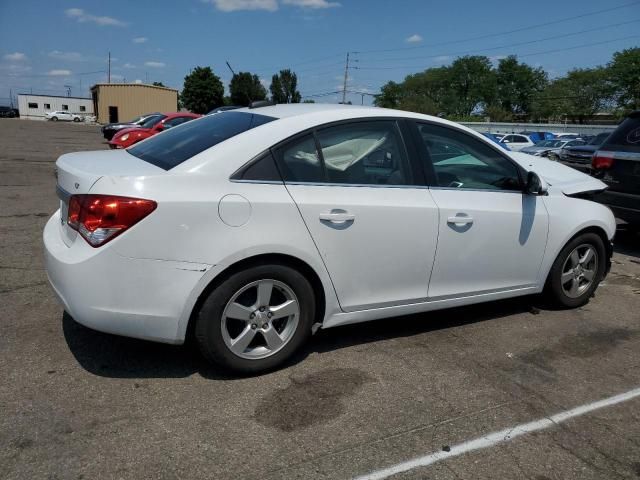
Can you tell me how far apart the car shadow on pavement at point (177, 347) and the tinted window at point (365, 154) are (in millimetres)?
1173

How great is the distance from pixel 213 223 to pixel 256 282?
42cm

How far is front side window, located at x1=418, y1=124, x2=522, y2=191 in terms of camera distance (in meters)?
3.87

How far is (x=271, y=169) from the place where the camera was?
3.25 m

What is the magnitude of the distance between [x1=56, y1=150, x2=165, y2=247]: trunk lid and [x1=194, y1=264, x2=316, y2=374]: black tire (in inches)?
30.0

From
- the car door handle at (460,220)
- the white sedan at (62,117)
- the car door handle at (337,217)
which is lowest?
the white sedan at (62,117)

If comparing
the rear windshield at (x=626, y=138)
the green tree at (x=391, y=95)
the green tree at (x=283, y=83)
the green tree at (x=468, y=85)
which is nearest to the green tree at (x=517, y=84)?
the green tree at (x=468, y=85)

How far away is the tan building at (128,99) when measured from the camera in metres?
59.7

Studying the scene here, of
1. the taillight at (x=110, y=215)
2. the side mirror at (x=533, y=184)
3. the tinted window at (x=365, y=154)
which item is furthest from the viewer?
the side mirror at (x=533, y=184)

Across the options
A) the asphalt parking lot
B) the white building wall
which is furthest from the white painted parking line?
the white building wall

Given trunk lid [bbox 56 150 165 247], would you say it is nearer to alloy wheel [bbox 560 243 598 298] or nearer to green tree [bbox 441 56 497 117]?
alloy wheel [bbox 560 243 598 298]

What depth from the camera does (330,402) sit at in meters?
3.09

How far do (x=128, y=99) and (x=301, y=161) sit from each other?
6192 cm

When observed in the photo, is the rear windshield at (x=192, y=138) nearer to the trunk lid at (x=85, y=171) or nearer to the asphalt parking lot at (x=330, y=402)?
the trunk lid at (x=85, y=171)

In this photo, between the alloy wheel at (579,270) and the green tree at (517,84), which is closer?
the alloy wheel at (579,270)
